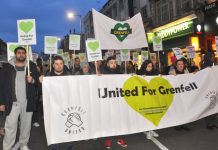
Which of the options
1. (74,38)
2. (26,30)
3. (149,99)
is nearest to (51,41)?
(74,38)

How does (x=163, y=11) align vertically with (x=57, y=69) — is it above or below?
above

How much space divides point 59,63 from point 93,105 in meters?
1.06

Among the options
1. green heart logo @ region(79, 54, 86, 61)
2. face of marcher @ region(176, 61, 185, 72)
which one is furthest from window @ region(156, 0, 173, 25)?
face of marcher @ region(176, 61, 185, 72)

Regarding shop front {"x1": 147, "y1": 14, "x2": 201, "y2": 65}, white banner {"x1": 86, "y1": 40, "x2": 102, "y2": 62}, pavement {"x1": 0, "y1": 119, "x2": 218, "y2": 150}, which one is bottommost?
pavement {"x1": 0, "y1": 119, "x2": 218, "y2": 150}

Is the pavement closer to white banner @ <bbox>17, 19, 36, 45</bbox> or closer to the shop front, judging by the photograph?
white banner @ <bbox>17, 19, 36, 45</bbox>

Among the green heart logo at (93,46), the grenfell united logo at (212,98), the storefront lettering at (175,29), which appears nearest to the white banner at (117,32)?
the green heart logo at (93,46)

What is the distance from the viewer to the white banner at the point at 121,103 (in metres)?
6.61

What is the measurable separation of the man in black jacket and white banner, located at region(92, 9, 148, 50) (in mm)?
2835

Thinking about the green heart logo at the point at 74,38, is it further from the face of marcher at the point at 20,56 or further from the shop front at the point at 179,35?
the shop front at the point at 179,35

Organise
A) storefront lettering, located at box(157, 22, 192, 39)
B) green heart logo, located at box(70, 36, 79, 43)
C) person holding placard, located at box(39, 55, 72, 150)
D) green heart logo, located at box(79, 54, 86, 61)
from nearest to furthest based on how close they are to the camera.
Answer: person holding placard, located at box(39, 55, 72, 150)
green heart logo, located at box(70, 36, 79, 43)
green heart logo, located at box(79, 54, 86, 61)
storefront lettering, located at box(157, 22, 192, 39)

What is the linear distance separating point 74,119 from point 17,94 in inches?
47.5

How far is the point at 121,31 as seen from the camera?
9742mm

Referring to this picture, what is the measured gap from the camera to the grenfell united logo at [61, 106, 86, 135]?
6.59m

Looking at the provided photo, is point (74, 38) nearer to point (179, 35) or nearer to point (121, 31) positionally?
point (121, 31)
